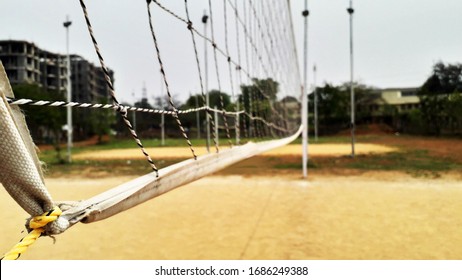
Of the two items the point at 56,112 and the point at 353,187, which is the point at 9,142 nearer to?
the point at 353,187

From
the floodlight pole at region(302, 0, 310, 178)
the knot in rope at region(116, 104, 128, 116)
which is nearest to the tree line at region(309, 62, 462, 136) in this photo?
the floodlight pole at region(302, 0, 310, 178)

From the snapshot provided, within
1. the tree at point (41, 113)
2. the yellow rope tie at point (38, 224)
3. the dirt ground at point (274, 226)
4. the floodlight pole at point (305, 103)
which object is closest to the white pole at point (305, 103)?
the floodlight pole at point (305, 103)

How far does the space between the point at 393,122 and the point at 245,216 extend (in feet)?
86.0

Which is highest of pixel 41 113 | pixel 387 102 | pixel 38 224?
pixel 387 102

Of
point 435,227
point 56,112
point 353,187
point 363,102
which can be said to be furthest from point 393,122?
point 435,227

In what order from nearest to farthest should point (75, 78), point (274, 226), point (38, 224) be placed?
point (38, 224) → point (274, 226) → point (75, 78)

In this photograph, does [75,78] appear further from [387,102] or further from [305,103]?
[305,103]

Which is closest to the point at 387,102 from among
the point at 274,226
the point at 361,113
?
the point at 361,113

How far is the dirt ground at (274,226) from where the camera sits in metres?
3.15

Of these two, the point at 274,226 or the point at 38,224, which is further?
the point at 274,226

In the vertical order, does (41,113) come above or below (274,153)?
above

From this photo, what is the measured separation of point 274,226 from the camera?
3.96 m

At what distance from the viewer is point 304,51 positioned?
8461 millimetres

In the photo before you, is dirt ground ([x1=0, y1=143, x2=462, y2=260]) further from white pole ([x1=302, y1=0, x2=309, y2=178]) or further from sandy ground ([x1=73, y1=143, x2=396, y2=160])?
sandy ground ([x1=73, y1=143, x2=396, y2=160])
